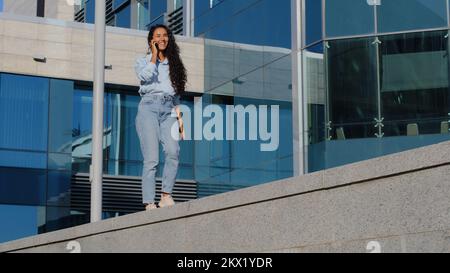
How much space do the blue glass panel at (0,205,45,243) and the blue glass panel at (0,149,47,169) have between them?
1.04m

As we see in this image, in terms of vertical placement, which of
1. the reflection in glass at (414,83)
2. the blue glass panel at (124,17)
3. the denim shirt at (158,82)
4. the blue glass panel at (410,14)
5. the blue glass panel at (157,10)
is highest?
the blue glass panel at (124,17)

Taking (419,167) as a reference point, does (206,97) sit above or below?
above

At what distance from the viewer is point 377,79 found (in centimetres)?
2084

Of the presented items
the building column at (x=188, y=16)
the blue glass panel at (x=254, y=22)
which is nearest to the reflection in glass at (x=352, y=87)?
the blue glass panel at (x=254, y=22)

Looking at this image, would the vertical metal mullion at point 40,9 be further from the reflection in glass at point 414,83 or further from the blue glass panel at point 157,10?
the reflection in glass at point 414,83

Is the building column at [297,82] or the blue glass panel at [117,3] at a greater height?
the blue glass panel at [117,3]

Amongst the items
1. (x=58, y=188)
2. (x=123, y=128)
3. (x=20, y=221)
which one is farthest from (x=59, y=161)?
(x=123, y=128)

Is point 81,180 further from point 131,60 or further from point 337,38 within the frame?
point 337,38

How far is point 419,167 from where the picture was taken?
6090mm

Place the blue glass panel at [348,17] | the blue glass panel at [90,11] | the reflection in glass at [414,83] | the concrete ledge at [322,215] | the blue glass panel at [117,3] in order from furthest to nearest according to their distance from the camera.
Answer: the blue glass panel at [90,11]
the blue glass panel at [117,3]
the blue glass panel at [348,17]
the reflection in glass at [414,83]
the concrete ledge at [322,215]

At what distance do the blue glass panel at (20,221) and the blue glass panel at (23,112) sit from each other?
1547 millimetres

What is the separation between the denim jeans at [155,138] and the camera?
9.85 metres

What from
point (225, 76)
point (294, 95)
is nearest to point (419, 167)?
point (294, 95)

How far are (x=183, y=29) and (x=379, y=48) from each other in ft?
29.3
